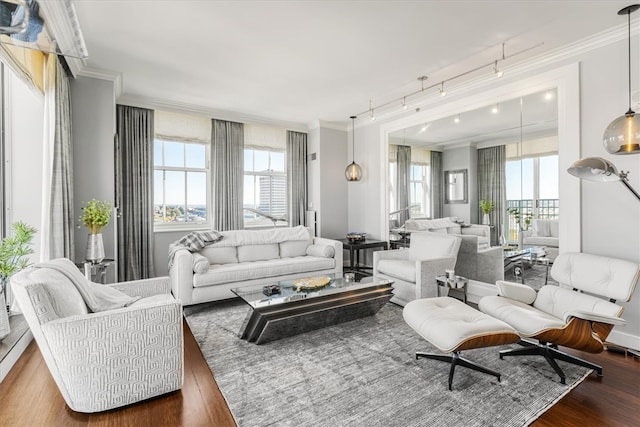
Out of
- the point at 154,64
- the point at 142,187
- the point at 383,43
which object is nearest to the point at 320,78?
the point at 383,43

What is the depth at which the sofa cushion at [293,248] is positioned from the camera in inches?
190

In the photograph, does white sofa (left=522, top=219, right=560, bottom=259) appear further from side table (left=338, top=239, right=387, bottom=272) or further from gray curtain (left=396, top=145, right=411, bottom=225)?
side table (left=338, top=239, right=387, bottom=272)

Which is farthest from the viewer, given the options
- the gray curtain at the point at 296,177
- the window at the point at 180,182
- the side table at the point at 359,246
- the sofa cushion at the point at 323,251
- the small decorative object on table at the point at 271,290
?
the gray curtain at the point at 296,177

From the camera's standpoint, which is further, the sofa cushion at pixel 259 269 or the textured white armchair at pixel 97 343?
the sofa cushion at pixel 259 269

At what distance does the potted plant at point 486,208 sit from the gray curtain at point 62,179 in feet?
15.5

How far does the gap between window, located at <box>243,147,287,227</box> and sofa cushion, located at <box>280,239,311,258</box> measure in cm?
99

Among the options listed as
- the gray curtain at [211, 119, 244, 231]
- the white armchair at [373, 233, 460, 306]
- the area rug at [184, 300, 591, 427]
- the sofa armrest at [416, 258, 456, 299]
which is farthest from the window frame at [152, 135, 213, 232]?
the sofa armrest at [416, 258, 456, 299]

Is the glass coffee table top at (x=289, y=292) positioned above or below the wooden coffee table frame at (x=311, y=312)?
above

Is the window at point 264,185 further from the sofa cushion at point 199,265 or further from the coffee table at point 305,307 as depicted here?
the coffee table at point 305,307

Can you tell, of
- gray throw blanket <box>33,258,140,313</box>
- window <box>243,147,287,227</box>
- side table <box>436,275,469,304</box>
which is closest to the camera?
gray throw blanket <box>33,258,140,313</box>

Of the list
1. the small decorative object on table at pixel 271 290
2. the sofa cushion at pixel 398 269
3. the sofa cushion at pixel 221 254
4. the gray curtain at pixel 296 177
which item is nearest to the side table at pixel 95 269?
the sofa cushion at pixel 221 254

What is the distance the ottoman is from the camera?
1962 millimetres

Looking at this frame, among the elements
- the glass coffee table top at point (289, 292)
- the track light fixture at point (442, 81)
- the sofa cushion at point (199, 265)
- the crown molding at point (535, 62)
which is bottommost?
the glass coffee table top at point (289, 292)

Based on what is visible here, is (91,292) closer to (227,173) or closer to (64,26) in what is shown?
Answer: (64,26)
